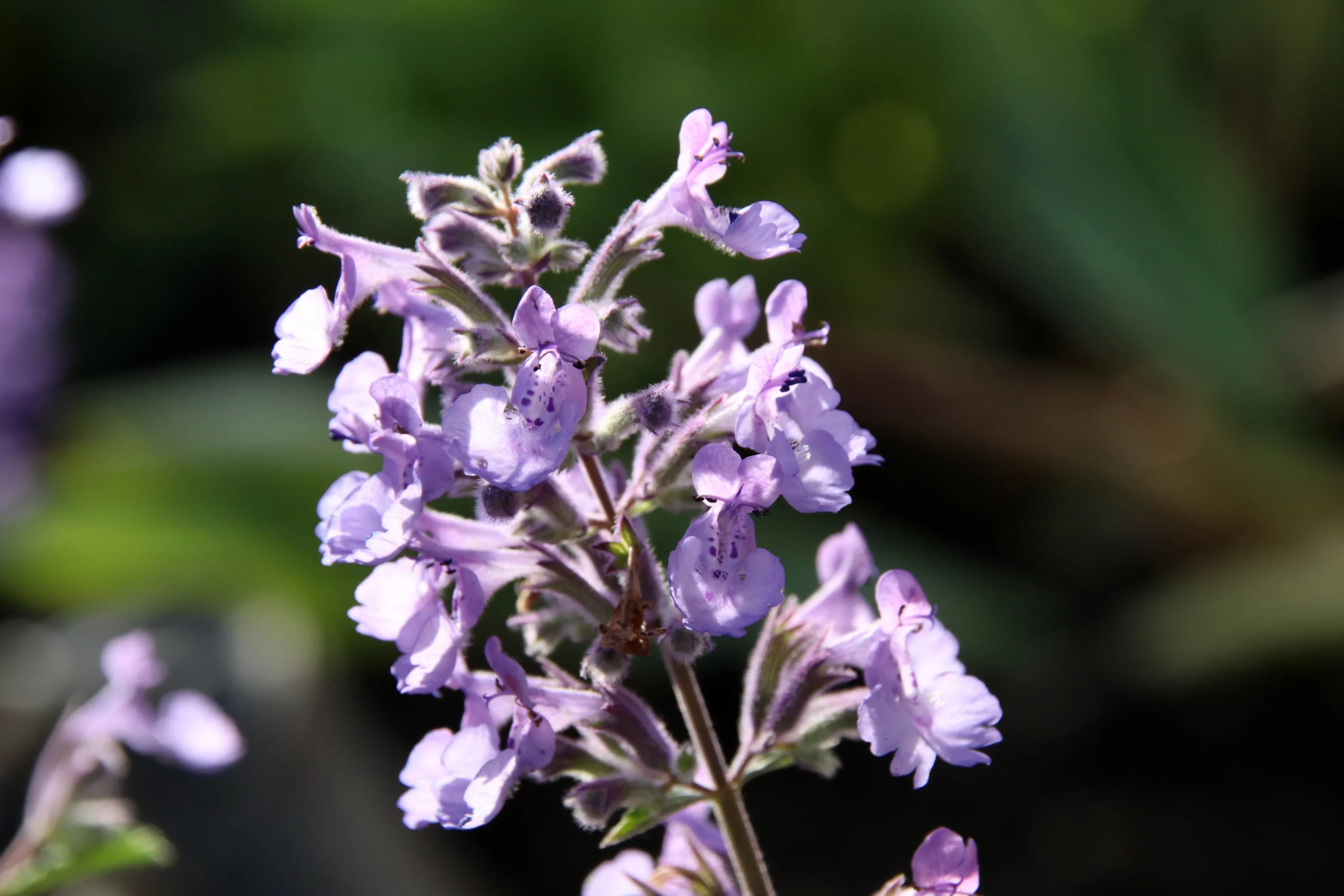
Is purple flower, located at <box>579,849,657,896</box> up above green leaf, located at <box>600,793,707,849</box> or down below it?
below

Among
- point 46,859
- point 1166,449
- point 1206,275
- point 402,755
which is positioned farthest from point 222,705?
point 1206,275

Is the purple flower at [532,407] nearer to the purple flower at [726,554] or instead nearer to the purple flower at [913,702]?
the purple flower at [726,554]

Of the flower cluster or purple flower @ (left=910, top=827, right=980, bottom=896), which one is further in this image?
the flower cluster

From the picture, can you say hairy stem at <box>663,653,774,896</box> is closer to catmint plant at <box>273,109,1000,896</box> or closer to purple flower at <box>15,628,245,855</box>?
catmint plant at <box>273,109,1000,896</box>

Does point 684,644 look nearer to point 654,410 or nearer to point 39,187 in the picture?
point 654,410

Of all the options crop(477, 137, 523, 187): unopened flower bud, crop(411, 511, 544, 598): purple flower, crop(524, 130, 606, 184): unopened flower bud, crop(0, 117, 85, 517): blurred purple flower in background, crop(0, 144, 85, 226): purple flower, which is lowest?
crop(411, 511, 544, 598): purple flower

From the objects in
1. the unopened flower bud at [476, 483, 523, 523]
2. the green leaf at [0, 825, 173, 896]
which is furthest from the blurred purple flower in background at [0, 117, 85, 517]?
the unopened flower bud at [476, 483, 523, 523]

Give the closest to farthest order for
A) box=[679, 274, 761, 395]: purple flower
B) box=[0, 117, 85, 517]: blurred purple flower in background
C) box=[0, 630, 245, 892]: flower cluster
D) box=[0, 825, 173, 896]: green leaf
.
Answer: box=[679, 274, 761, 395]: purple flower
box=[0, 825, 173, 896]: green leaf
box=[0, 630, 245, 892]: flower cluster
box=[0, 117, 85, 517]: blurred purple flower in background
